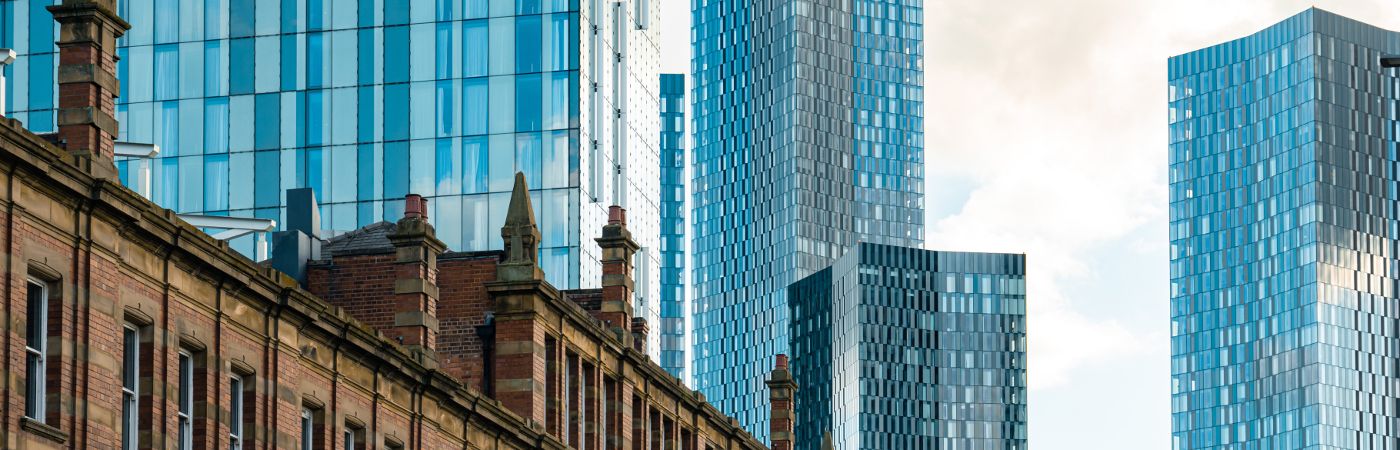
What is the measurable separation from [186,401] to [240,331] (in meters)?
1.92

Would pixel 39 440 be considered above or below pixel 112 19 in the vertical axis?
below

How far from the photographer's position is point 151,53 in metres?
127

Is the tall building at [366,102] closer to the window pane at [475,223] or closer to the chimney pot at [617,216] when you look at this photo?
the window pane at [475,223]

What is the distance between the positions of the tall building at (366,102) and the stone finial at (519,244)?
64.2m

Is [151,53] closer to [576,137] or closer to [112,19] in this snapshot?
[576,137]

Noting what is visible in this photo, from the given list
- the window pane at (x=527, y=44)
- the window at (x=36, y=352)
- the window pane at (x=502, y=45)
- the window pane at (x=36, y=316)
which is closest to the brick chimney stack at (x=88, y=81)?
the window pane at (x=36, y=316)

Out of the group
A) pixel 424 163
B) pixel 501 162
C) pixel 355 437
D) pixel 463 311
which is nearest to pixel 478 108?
pixel 501 162

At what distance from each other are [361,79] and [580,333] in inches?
2691

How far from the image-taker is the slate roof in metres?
55.9

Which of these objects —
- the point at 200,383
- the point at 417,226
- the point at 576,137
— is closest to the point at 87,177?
the point at 200,383

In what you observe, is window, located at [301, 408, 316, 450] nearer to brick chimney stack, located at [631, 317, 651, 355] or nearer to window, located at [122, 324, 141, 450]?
window, located at [122, 324, 141, 450]

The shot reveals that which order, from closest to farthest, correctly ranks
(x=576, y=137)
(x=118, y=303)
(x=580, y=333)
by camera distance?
(x=118, y=303)
(x=580, y=333)
(x=576, y=137)

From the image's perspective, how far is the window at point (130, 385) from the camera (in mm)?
37594

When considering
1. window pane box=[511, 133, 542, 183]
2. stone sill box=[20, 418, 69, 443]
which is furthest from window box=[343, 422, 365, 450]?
window pane box=[511, 133, 542, 183]
